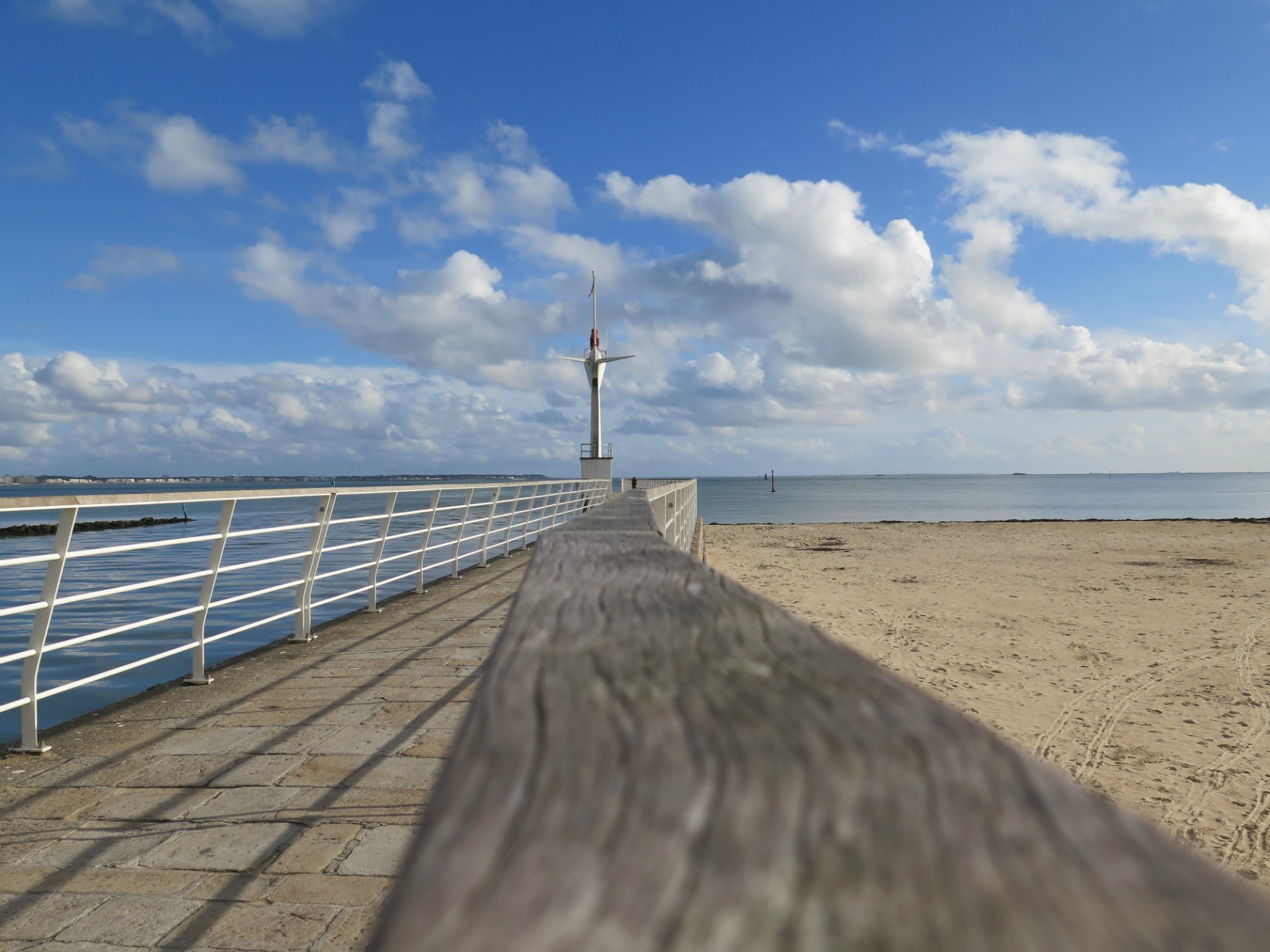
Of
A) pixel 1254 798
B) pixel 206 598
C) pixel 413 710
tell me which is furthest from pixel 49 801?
pixel 1254 798

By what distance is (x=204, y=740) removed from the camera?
357 cm

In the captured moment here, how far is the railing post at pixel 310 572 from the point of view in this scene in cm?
577

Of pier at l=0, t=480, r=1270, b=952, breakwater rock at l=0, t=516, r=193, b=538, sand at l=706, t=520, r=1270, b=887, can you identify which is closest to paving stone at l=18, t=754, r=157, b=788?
pier at l=0, t=480, r=1270, b=952

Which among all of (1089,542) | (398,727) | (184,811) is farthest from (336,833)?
(1089,542)

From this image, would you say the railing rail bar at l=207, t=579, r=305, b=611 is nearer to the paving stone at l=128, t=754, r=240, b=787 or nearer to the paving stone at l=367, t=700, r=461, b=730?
the paving stone at l=367, t=700, r=461, b=730

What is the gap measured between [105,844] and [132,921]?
577mm

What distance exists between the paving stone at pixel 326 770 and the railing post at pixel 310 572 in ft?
8.72

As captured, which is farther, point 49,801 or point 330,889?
point 49,801

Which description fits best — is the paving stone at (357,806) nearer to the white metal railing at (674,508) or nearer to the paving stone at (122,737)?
the paving stone at (122,737)

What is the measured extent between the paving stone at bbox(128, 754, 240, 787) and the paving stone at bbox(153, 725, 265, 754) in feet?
0.23

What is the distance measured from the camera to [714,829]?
0.38 metres

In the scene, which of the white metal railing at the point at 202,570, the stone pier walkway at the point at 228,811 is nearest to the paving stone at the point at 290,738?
the stone pier walkway at the point at 228,811

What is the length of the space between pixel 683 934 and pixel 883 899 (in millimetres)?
90

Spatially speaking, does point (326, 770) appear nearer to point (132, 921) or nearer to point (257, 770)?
point (257, 770)
